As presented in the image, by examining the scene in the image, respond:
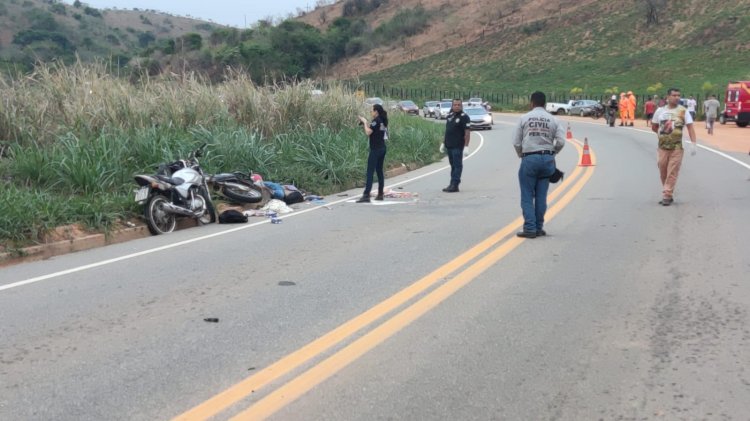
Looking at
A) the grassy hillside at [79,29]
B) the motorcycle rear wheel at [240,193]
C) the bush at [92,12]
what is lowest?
the motorcycle rear wheel at [240,193]

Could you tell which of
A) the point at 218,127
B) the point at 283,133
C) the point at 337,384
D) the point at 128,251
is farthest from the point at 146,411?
the point at 283,133

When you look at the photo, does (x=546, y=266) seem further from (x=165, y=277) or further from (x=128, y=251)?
(x=128, y=251)

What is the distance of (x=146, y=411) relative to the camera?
4.52 m

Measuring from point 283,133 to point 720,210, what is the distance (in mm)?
10306

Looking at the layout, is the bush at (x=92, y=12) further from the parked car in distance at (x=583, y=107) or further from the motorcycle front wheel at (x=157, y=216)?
the motorcycle front wheel at (x=157, y=216)

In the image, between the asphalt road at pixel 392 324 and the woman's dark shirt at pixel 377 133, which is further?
the woman's dark shirt at pixel 377 133

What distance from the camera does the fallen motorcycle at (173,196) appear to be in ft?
36.1

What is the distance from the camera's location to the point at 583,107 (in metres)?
56.4

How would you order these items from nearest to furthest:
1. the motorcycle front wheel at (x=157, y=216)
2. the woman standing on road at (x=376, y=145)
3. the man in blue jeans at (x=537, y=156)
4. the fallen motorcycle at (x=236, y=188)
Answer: the man in blue jeans at (x=537, y=156)
the motorcycle front wheel at (x=157, y=216)
the fallen motorcycle at (x=236, y=188)
the woman standing on road at (x=376, y=145)

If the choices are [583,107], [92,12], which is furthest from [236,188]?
[92,12]

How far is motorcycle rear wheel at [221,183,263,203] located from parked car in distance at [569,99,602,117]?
4539 centimetres

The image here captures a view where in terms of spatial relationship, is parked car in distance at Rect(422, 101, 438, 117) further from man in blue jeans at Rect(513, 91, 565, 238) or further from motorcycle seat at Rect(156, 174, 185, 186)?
man in blue jeans at Rect(513, 91, 565, 238)

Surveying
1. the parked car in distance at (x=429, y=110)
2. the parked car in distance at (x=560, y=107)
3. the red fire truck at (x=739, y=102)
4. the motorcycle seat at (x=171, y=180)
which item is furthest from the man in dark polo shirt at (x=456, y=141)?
the parked car in distance at (x=560, y=107)

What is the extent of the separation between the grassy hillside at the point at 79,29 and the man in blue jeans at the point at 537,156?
384 inches
